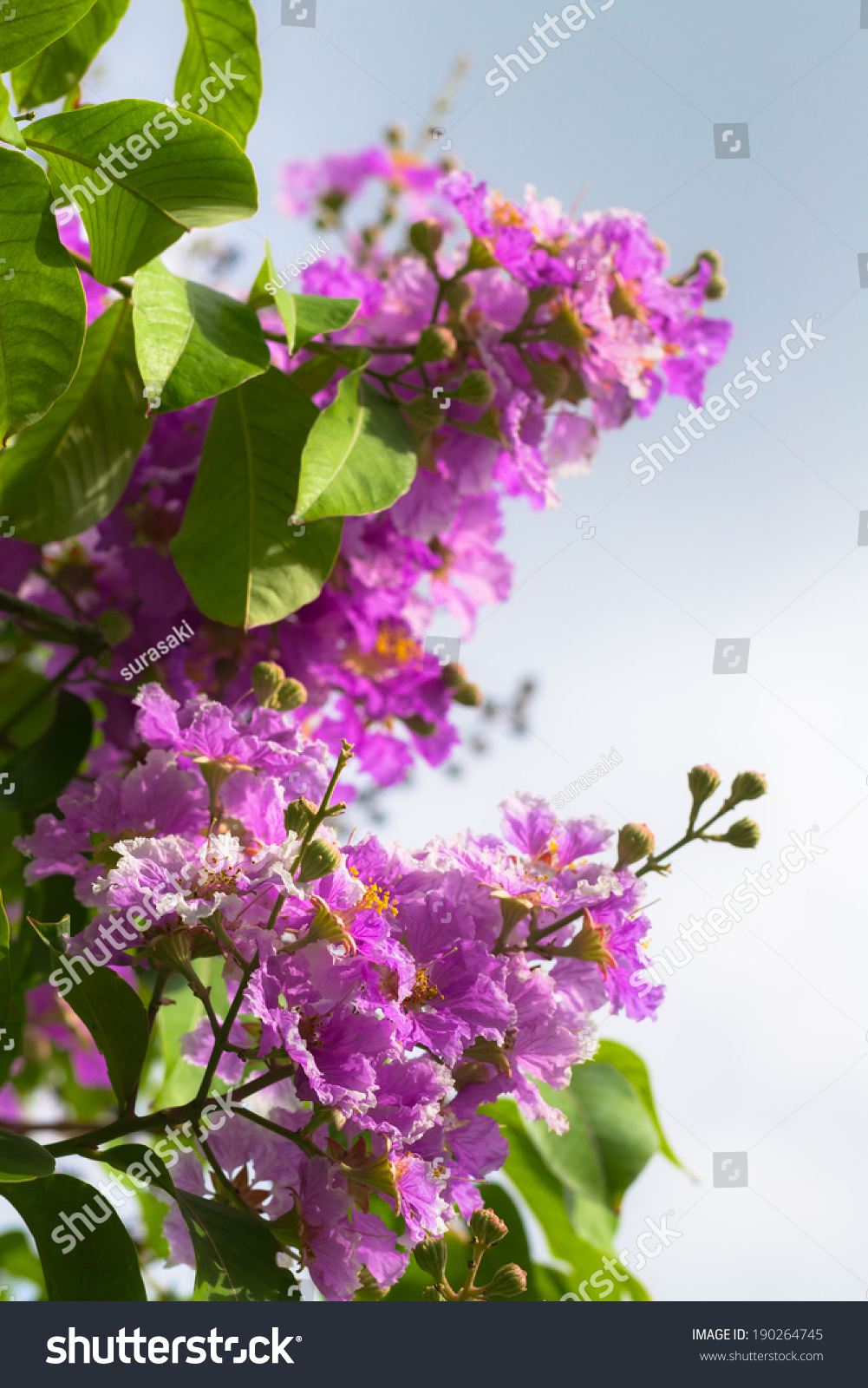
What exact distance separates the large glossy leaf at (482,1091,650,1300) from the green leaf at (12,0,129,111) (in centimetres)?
109

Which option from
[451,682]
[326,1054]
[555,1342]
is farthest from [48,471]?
[555,1342]

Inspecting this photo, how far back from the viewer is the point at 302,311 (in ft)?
3.05

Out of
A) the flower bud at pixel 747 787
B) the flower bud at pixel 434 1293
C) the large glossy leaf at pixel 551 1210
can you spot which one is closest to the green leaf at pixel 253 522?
the flower bud at pixel 747 787

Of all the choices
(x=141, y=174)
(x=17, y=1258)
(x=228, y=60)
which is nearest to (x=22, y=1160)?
(x=141, y=174)

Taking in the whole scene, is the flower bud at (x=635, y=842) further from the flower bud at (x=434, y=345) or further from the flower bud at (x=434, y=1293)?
the flower bud at (x=434, y=345)

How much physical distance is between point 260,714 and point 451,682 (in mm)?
491

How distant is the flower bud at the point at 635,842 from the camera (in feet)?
2.66

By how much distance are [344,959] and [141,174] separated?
0.52 meters

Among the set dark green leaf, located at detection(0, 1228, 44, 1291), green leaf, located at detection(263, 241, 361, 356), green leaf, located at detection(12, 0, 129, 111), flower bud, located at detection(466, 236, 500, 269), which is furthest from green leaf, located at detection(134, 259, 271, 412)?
dark green leaf, located at detection(0, 1228, 44, 1291)

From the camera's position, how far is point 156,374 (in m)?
0.73

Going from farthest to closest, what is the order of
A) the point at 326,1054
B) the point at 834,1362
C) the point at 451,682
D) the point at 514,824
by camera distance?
the point at 451,682, the point at 514,824, the point at 834,1362, the point at 326,1054

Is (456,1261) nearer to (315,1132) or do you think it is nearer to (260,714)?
(315,1132)

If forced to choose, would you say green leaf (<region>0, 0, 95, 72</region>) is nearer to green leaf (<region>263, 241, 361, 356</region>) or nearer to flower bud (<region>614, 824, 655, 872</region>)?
green leaf (<region>263, 241, 361, 356</region>)

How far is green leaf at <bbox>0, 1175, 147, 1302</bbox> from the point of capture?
72 cm
